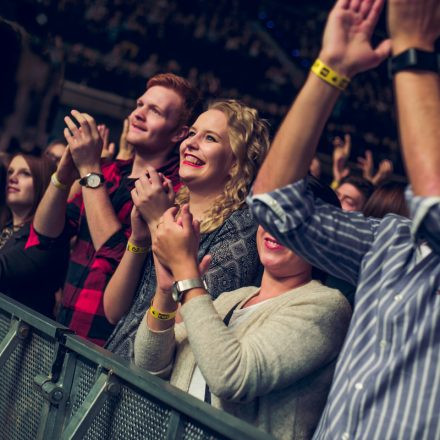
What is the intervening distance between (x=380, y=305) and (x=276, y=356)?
0.83ft

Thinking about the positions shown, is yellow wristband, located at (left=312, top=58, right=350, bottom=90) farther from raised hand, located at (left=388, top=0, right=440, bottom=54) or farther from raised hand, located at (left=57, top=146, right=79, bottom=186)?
raised hand, located at (left=57, top=146, right=79, bottom=186)

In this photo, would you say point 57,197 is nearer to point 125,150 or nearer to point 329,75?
point 125,150

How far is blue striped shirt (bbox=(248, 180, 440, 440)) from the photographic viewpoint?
108 cm

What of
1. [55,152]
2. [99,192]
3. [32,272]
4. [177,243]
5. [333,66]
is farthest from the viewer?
[55,152]

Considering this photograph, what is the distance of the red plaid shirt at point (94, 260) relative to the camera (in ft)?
7.15

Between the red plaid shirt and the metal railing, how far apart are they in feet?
1.40

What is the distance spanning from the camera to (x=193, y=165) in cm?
196

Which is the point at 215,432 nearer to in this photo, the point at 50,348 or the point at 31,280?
the point at 50,348

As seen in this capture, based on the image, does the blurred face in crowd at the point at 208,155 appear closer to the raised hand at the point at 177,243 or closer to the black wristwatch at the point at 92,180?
the black wristwatch at the point at 92,180

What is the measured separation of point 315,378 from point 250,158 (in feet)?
2.63

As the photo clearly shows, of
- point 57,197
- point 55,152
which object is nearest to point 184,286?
point 57,197

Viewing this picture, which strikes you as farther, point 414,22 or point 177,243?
point 177,243

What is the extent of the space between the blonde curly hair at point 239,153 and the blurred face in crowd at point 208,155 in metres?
0.02

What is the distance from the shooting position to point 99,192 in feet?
7.24
